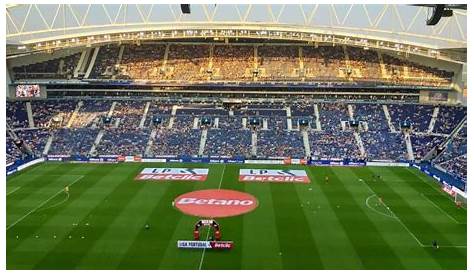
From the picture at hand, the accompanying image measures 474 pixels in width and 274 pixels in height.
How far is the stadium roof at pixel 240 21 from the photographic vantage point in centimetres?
6300

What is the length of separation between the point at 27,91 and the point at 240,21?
110 feet

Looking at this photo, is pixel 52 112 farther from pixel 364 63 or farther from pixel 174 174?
pixel 364 63

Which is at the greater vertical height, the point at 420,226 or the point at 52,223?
the point at 52,223

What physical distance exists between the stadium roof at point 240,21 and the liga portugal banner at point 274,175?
2122 cm

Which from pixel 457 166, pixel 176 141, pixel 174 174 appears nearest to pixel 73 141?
pixel 176 141

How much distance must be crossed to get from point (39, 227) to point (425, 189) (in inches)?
1448

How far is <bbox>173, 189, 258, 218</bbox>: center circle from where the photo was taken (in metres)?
41.1

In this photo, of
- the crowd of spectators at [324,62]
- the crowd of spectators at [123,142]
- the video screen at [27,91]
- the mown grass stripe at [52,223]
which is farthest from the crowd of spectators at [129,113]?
the crowd of spectators at [324,62]

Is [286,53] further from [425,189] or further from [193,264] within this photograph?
[193,264]

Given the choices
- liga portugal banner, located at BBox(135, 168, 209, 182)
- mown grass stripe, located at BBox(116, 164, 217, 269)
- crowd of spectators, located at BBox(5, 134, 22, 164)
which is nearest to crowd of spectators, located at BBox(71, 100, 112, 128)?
crowd of spectators, located at BBox(5, 134, 22, 164)

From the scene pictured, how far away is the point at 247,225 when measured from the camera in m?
37.8

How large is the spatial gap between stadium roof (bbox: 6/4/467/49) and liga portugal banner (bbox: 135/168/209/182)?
68.7 ft

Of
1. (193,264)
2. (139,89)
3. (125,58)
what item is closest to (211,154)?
(139,89)

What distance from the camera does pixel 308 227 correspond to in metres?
37.6
